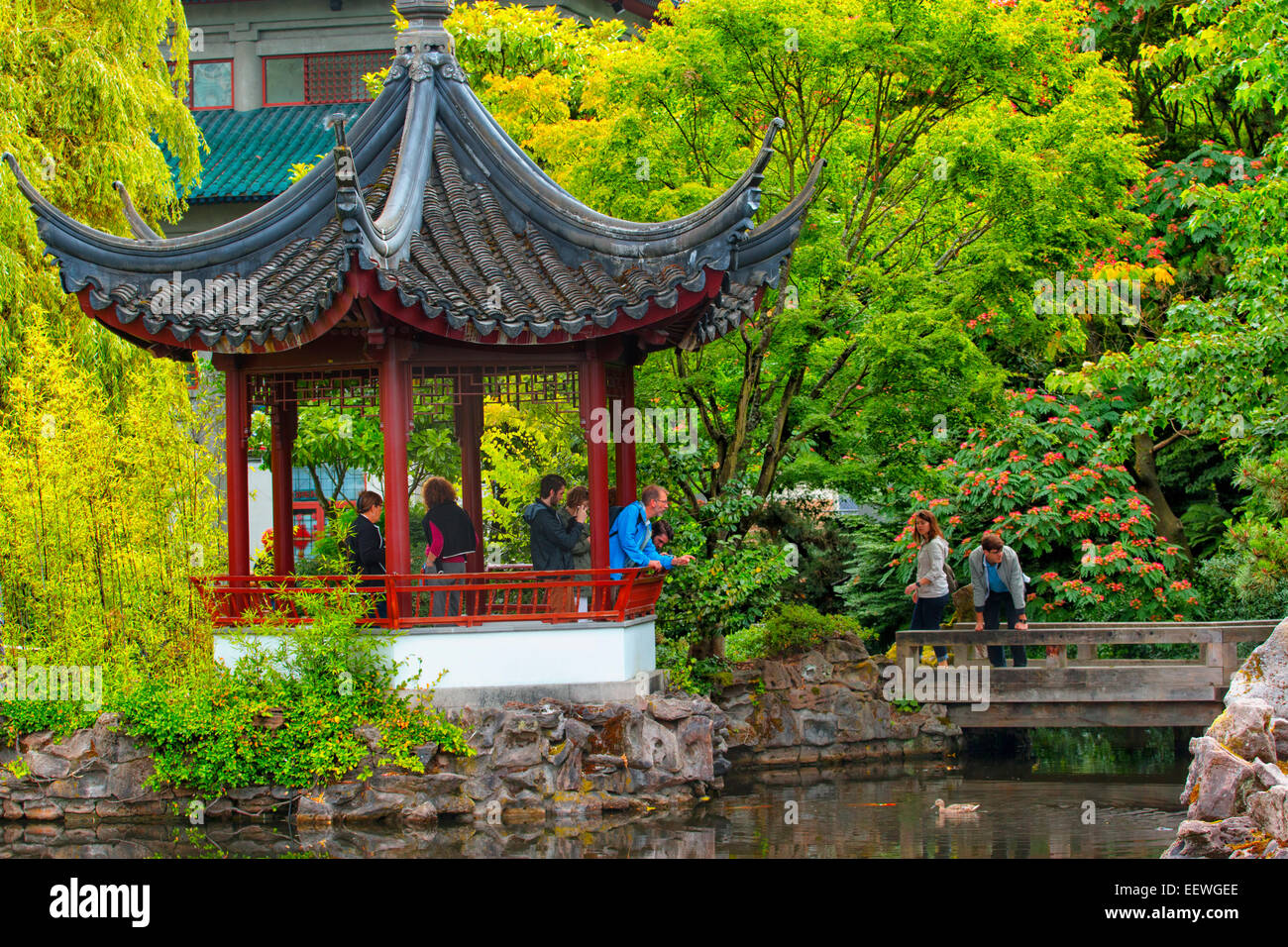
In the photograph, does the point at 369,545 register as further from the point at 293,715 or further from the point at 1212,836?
the point at 1212,836

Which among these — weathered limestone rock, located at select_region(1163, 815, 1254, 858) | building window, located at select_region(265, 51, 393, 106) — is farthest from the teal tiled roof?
weathered limestone rock, located at select_region(1163, 815, 1254, 858)

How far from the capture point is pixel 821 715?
14.0 m

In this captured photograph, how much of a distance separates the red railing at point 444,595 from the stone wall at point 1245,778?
4.65 meters

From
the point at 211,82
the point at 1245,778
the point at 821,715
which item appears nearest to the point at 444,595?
the point at 821,715

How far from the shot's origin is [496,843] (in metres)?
10.4

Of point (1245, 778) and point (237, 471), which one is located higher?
point (237, 471)

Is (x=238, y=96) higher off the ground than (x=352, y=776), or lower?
higher

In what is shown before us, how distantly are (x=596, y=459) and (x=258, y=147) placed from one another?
1629 cm

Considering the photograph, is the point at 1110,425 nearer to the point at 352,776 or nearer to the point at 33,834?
the point at 352,776

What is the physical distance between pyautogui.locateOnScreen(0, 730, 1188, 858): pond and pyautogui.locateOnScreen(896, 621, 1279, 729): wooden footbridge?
80 centimetres

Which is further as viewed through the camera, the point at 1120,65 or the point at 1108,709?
the point at 1120,65

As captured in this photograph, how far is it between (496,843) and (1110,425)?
1139cm

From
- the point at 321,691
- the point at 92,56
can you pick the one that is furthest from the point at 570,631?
the point at 92,56

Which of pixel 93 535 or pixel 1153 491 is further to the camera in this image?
pixel 1153 491
